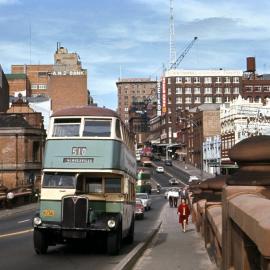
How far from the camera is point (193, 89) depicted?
180750 millimetres

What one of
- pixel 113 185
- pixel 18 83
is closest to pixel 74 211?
pixel 113 185

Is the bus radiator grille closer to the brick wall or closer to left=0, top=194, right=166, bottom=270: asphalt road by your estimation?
left=0, top=194, right=166, bottom=270: asphalt road

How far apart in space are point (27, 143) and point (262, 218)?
70267 millimetres

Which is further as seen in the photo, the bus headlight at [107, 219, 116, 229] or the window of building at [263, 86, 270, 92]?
the window of building at [263, 86, 270, 92]

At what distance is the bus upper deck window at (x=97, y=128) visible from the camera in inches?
750

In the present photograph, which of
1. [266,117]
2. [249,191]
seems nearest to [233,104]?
[266,117]

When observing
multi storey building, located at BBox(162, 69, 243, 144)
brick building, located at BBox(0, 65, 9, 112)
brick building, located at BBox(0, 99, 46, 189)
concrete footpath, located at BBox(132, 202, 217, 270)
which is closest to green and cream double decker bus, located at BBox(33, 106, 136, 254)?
concrete footpath, located at BBox(132, 202, 217, 270)

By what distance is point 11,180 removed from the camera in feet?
240

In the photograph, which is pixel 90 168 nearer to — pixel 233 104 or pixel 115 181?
pixel 115 181

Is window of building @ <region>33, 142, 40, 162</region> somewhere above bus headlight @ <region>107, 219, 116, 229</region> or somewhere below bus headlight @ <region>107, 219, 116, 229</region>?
above

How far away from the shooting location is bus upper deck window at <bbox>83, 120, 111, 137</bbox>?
19047mm

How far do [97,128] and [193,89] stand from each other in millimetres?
162946

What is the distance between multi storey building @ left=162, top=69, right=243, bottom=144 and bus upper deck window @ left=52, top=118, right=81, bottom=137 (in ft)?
515

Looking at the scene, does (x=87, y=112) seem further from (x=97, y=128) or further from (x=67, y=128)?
(x=67, y=128)
